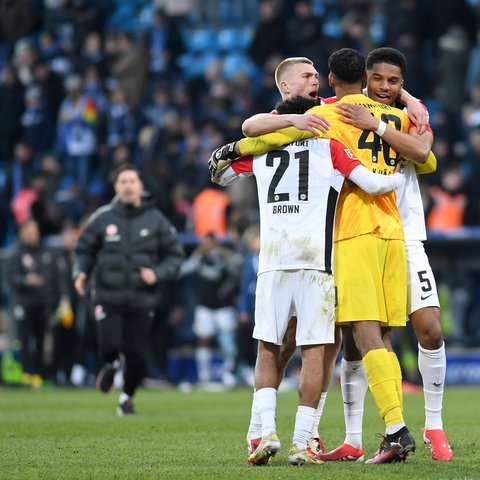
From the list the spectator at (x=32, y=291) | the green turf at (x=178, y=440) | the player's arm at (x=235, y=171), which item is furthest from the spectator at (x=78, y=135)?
the player's arm at (x=235, y=171)

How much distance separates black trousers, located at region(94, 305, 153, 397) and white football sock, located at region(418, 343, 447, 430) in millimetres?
4705

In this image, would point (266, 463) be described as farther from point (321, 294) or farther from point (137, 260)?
point (137, 260)

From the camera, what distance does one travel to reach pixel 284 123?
7742 mm

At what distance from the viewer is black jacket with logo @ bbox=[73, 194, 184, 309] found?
41.5ft

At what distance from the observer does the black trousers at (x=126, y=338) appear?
12.4 m

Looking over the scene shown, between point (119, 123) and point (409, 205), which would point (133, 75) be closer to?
point (119, 123)

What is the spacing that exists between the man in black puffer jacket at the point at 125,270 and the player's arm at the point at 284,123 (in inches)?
193

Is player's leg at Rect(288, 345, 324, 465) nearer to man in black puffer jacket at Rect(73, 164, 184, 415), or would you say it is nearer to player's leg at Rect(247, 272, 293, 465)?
player's leg at Rect(247, 272, 293, 465)

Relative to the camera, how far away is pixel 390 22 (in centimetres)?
2214

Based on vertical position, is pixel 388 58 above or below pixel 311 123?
above

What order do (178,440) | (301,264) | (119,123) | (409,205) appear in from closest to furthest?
(301,264) → (409,205) → (178,440) → (119,123)

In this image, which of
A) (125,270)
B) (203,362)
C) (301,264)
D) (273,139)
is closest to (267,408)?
(301,264)

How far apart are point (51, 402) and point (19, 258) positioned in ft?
14.4

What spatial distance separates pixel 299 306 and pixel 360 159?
102 cm
